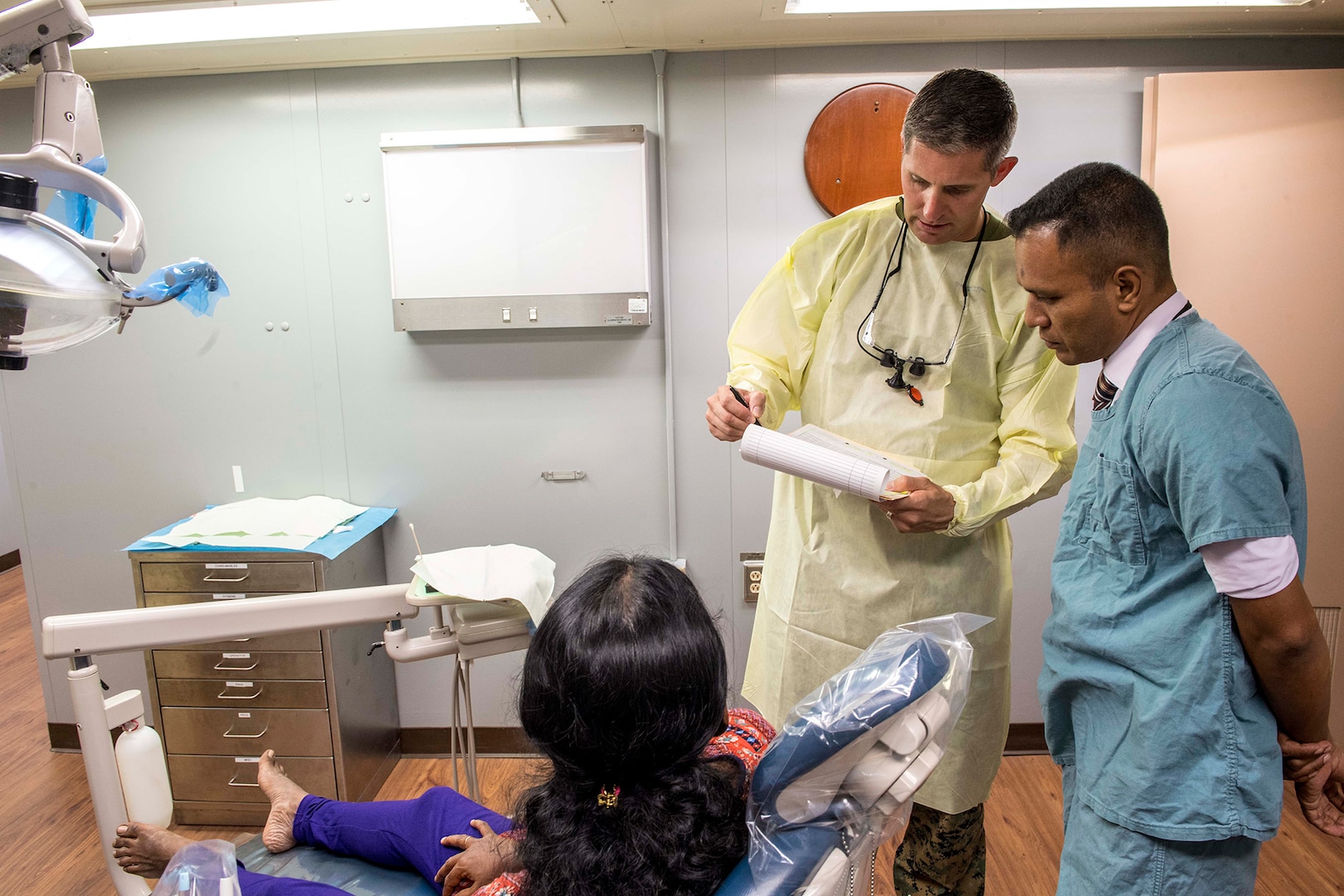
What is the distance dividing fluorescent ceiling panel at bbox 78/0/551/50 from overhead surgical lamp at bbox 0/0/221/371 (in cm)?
106

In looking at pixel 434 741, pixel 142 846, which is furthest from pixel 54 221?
pixel 434 741

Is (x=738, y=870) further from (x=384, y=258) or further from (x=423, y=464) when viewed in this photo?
(x=384, y=258)

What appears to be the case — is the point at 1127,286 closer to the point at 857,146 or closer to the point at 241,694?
the point at 857,146

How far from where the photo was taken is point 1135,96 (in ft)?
6.98

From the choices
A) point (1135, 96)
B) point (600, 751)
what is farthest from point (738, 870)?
point (1135, 96)

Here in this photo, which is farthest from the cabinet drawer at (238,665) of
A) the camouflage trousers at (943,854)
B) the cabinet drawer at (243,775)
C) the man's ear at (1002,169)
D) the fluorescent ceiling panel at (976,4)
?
the fluorescent ceiling panel at (976,4)

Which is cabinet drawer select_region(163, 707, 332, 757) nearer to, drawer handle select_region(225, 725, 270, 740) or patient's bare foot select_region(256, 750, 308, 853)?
drawer handle select_region(225, 725, 270, 740)

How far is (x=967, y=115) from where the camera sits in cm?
120

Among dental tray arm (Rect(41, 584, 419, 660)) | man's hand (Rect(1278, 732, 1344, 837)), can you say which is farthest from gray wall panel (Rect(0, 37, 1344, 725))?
man's hand (Rect(1278, 732, 1344, 837))

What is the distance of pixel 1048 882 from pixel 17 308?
2.28 m

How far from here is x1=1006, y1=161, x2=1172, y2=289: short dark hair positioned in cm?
96

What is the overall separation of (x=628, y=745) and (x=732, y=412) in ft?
2.43

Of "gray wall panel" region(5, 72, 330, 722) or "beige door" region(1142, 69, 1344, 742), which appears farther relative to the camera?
"gray wall panel" region(5, 72, 330, 722)

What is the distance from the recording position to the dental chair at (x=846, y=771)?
0.72 m
